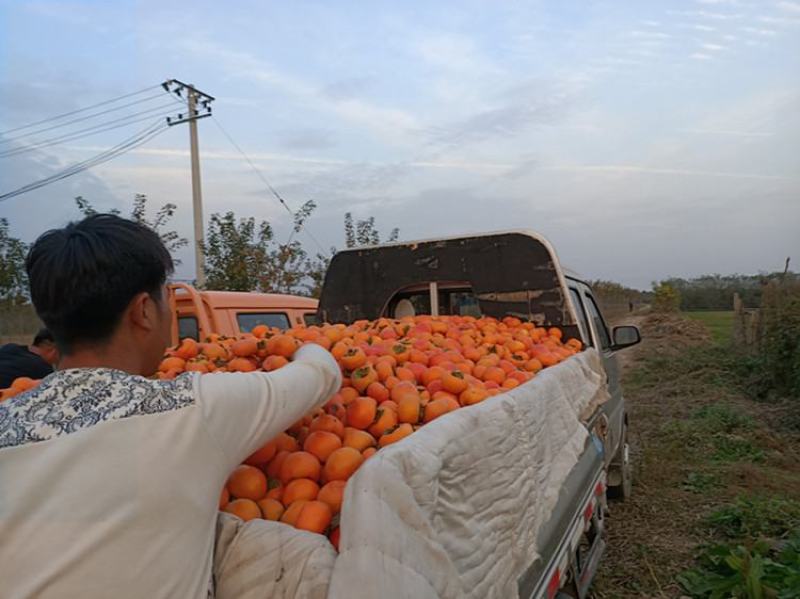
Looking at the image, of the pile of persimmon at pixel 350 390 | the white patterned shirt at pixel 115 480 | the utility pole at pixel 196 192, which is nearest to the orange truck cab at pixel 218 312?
the pile of persimmon at pixel 350 390

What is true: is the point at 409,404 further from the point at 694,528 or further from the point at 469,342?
the point at 694,528

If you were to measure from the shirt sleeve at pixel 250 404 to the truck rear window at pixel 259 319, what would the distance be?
572cm

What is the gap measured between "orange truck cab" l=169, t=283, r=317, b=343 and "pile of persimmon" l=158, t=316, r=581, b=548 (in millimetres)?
3558

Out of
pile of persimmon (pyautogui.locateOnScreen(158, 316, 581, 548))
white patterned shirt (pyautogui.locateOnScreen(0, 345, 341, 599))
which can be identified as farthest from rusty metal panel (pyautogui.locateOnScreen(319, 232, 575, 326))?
white patterned shirt (pyautogui.locateOnScreen(0, 345, 341, 599))

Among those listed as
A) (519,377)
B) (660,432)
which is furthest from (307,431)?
(660,432)

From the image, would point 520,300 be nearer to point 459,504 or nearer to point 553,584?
point 553,584

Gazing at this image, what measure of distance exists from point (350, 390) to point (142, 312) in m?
1.00

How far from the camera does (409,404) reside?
2.15 meters

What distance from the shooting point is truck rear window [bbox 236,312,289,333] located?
7125mm

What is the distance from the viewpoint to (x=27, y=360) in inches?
128

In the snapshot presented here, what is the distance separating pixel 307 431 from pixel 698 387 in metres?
12.8

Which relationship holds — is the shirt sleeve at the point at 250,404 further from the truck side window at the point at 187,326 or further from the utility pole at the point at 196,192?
the utility pole at the point at 196,192

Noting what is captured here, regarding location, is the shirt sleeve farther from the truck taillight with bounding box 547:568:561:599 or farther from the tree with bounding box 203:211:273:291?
the tree with bounding box 203:211:273:291

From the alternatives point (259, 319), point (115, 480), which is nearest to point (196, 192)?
point (259, 319)
